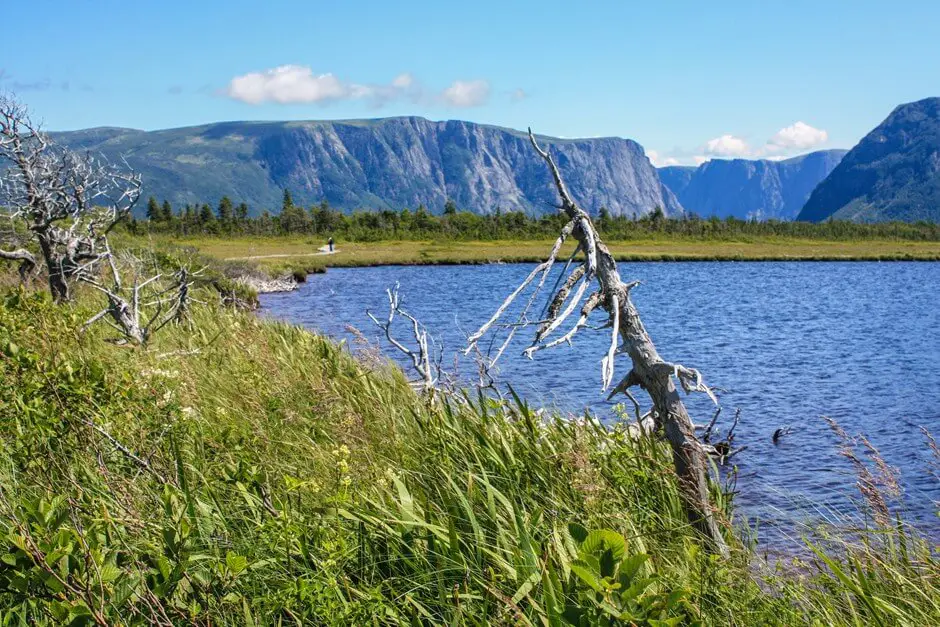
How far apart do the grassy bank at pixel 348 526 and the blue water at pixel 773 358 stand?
60.5 inches

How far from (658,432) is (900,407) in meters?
15.9

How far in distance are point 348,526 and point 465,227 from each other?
119 m

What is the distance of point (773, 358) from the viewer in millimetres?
27469

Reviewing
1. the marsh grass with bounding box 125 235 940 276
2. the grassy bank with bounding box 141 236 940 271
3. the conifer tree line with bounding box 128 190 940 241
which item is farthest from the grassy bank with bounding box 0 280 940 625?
the conifer tree line with bounding box 128 190 940 241

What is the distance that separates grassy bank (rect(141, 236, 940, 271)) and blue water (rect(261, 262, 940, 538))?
1917 centimetres

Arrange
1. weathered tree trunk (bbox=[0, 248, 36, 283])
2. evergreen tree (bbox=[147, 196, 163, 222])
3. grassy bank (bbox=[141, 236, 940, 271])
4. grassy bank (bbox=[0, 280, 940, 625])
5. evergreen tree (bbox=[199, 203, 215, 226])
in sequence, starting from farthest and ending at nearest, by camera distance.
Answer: evergreen tree (bbox=[147, 196, 163, 222]) < evergreen tree (bbox=[199, 203, 215, 226]) < grassy bank (bbox=[141, 236, 940, 271]) < weathered tree trunk (bbox=[0, 248, 36, 283]) < grassy bank (bbox=[0, 280, 940, 625])

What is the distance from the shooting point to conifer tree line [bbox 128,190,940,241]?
396 ft

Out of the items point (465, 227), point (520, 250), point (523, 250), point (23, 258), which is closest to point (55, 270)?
point (23, 258)

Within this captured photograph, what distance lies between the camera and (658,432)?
7.33m

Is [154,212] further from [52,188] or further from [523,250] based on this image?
[52,188]

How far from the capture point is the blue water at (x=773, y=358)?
13414 millimetres

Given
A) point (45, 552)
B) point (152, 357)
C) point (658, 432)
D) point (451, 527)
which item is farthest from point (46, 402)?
point (658, 432)

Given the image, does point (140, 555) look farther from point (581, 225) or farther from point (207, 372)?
point (207, 372)

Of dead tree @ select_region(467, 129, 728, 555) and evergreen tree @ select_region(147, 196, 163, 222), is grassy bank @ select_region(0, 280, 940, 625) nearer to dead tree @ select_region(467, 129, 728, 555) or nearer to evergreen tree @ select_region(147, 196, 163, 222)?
dead tree @ select_region(467, 129, 728, 555)
